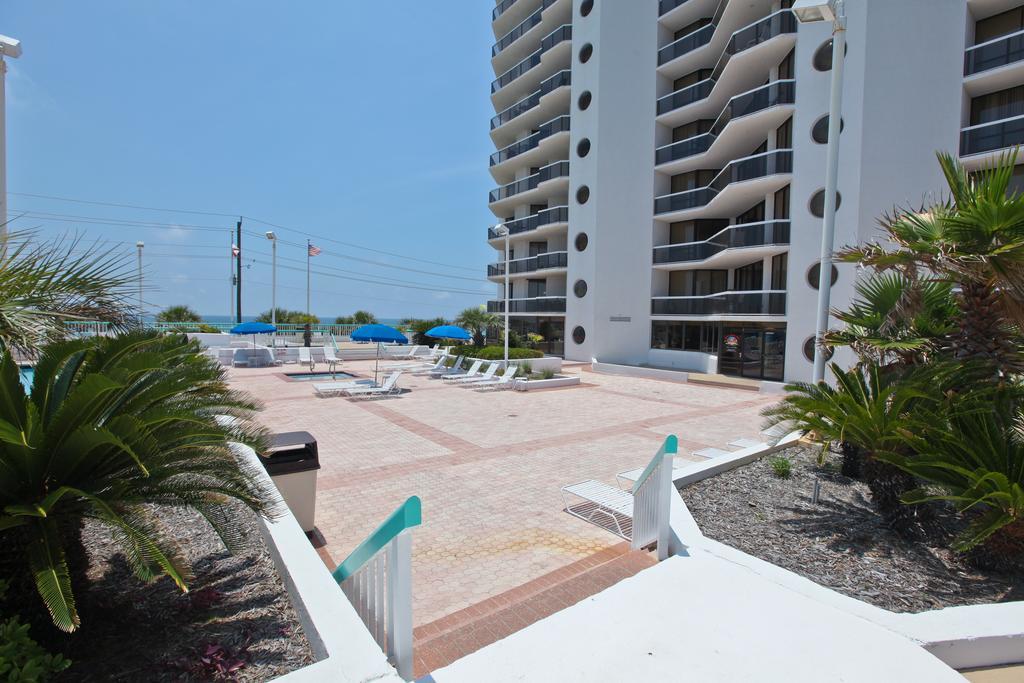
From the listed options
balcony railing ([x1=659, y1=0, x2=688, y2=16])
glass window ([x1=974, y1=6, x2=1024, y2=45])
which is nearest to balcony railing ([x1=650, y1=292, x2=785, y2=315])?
glass window ([x1=974, y1=6, x2=1024, y2=45])

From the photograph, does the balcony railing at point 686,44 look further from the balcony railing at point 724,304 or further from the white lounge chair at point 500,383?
the white lounge chair at point 500,383

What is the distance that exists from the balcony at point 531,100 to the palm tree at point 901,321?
1030 inches

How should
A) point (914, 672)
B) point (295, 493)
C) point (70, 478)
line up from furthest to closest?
point (295, 493) < point (914, 672) < point (70, 478)

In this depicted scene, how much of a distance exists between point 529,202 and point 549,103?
6428mm

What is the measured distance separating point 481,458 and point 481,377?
1075 centimetres

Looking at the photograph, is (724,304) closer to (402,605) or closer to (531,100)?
(531,100)

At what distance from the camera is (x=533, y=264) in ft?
107

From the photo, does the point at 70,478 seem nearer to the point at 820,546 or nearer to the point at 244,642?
the point at 244,642

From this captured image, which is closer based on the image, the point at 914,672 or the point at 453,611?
the point at 914,672

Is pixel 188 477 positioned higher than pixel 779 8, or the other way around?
pixel 779 8

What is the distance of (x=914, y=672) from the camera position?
3.09m

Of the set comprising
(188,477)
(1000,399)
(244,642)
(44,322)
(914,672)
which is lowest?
(914,672)

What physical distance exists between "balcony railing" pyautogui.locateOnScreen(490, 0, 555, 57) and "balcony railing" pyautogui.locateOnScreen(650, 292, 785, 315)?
20.9 metres

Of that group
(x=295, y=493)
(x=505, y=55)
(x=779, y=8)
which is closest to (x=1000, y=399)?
(x=295, y=493)
